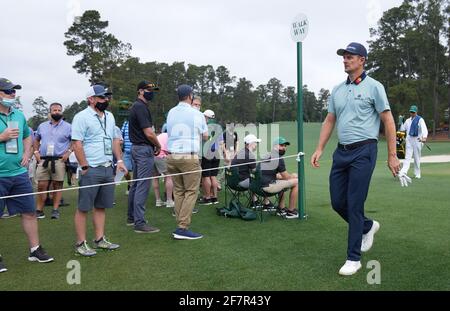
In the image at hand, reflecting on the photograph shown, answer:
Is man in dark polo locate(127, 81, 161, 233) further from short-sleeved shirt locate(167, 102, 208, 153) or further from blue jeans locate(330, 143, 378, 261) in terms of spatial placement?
blue jeans locate(330, 143, 378, 261)

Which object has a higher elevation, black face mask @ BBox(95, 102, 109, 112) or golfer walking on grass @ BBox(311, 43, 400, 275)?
black face mask @ BBox(95, 102, 109, 112)

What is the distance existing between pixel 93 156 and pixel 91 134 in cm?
27

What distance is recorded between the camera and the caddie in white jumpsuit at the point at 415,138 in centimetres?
1165

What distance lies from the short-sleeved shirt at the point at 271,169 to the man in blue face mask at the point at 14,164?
11.3 ft

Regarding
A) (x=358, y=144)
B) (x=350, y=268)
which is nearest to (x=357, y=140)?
(x=358, y=144)

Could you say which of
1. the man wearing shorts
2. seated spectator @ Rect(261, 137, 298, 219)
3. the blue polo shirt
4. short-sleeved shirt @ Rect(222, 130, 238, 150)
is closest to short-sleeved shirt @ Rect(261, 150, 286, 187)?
seated spectator @ Rect(261, 137, 298, 219)

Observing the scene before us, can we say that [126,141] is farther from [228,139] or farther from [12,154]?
[12,154]

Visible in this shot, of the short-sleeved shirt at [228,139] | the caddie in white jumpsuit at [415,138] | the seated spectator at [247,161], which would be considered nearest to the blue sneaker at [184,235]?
the seated spectator at [247,161]

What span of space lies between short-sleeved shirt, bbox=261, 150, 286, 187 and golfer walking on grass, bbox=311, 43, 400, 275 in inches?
99.0

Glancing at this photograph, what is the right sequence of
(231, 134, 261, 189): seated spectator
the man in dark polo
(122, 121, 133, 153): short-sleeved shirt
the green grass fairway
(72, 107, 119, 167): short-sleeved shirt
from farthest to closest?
(122, 121, 133, 153): short-sleeved shirt, (231, 134, 261, 189): seated spectator, the man in dark polo, (72, 107, 119, 167): short-sleeved shirt, the green grass fairway

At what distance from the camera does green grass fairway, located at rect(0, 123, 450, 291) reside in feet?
13.2

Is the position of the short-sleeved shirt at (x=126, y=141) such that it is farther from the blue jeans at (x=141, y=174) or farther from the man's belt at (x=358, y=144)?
the man's belt at (x=358, y=144)

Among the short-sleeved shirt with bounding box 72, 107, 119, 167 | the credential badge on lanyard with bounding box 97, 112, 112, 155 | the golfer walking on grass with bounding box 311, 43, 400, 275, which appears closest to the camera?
the golfer walking on grass with bounding box 311, 43, 400, 275

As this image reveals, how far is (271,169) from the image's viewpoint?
7.04 metres
